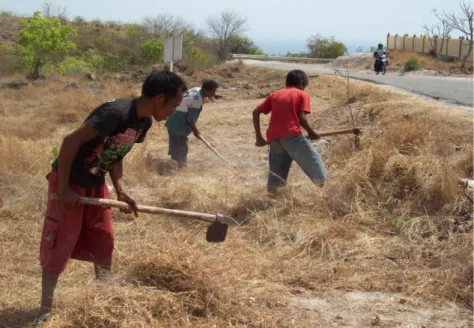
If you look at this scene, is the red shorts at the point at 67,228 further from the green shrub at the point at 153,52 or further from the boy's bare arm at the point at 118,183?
the green shrub at the point at 153,52

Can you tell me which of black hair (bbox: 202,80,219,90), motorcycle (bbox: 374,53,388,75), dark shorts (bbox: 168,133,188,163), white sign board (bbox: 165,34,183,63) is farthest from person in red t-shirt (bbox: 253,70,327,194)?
motorcycle (bbox: 374,53,388,75)

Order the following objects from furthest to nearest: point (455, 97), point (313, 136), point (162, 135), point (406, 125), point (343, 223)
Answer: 1. point (455, 97)
2. point (162, 135)
3. point (406, 125)
4. point (313, 136)
5. point (343, 223)

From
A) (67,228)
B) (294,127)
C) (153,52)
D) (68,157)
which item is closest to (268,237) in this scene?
(294,127)

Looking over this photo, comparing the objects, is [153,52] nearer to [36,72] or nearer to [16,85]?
[36,72]

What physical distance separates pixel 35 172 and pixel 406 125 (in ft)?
13.6

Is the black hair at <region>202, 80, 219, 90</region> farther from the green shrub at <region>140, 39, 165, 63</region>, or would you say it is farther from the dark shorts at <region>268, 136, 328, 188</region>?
the green shrub at <region>140, 39, 165, 63</region>

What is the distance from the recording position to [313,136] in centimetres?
594

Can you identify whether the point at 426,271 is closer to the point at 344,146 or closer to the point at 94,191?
the point at 94,191

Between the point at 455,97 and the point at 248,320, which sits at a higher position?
the point at 455,97

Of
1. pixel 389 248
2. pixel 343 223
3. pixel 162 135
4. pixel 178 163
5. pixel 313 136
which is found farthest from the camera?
pixel 162 135

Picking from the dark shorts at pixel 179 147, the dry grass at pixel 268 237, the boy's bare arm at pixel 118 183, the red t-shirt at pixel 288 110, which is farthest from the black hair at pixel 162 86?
the dark shorts at pixel 179 147

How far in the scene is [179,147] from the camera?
784 centimetres

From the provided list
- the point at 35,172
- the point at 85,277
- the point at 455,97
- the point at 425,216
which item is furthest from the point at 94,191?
the point at 455,97

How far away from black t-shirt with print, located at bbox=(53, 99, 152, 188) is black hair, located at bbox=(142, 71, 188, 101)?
0.11m
